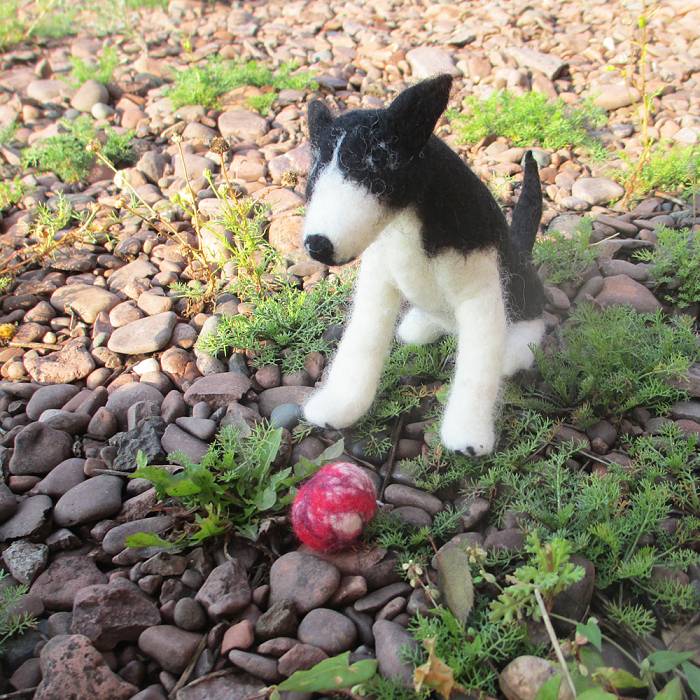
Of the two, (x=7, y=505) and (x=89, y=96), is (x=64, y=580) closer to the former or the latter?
(x=7, y=505)

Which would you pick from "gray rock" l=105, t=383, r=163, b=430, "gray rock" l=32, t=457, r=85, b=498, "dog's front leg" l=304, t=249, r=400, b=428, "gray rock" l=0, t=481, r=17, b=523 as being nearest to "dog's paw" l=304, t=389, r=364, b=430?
"dog's front leg" l=304, t=249, r=400, b=428

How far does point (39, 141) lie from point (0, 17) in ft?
5.70

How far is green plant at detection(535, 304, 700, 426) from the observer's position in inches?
72.1

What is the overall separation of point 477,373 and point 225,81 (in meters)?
2.41

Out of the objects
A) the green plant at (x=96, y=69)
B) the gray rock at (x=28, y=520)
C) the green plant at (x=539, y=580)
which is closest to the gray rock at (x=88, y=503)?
the gray rock at (x=28, y=520)

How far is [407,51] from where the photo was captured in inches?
150

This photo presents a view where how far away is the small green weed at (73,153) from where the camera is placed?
3.08m

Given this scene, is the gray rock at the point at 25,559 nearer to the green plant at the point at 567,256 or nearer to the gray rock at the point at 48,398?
the gray rock at the point at 48,398

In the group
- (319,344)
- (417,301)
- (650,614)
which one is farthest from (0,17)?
(650,614)

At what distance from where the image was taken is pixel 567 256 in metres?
2.33

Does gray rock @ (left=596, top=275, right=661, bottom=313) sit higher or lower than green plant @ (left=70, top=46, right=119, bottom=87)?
lower

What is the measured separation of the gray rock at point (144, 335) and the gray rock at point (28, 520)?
0.60 metres

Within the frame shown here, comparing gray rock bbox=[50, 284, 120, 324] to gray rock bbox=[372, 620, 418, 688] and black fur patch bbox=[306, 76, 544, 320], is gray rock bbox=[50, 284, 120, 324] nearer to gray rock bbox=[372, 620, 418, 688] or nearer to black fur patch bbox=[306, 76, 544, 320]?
black fur patch bbox=[306, 76, 544, 320]

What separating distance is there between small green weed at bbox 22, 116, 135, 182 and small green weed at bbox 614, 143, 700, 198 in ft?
6.74
